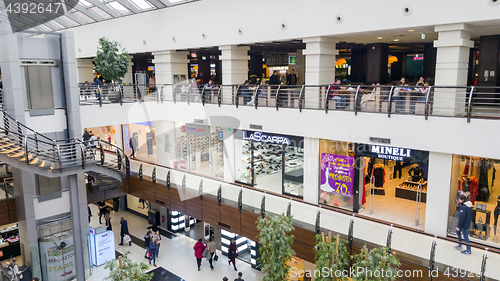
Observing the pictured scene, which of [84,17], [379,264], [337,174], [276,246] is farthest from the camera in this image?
[84,17]

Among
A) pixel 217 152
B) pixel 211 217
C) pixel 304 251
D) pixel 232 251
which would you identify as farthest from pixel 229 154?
pixel 304 251

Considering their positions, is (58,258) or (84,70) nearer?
(58,258)

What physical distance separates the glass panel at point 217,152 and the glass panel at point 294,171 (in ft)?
12.0

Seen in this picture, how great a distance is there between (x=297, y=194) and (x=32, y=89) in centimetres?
1052

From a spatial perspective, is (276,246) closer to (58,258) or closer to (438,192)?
(438,192)

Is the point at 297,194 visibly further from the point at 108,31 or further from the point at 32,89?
the point at 108,31

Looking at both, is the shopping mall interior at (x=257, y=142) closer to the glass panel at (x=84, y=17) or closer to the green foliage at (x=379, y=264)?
the green foliage at (x=379, y=264)

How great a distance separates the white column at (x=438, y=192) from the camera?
1017 centimetres

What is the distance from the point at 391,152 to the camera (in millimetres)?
11148

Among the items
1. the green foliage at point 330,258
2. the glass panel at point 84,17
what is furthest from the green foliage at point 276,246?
the glass panel at point 84,17

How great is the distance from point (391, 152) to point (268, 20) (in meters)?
6.64

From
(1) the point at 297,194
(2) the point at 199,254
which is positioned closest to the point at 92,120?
(2) the point at 199,254

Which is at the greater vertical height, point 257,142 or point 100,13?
point 100,13

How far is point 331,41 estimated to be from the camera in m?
12.9
